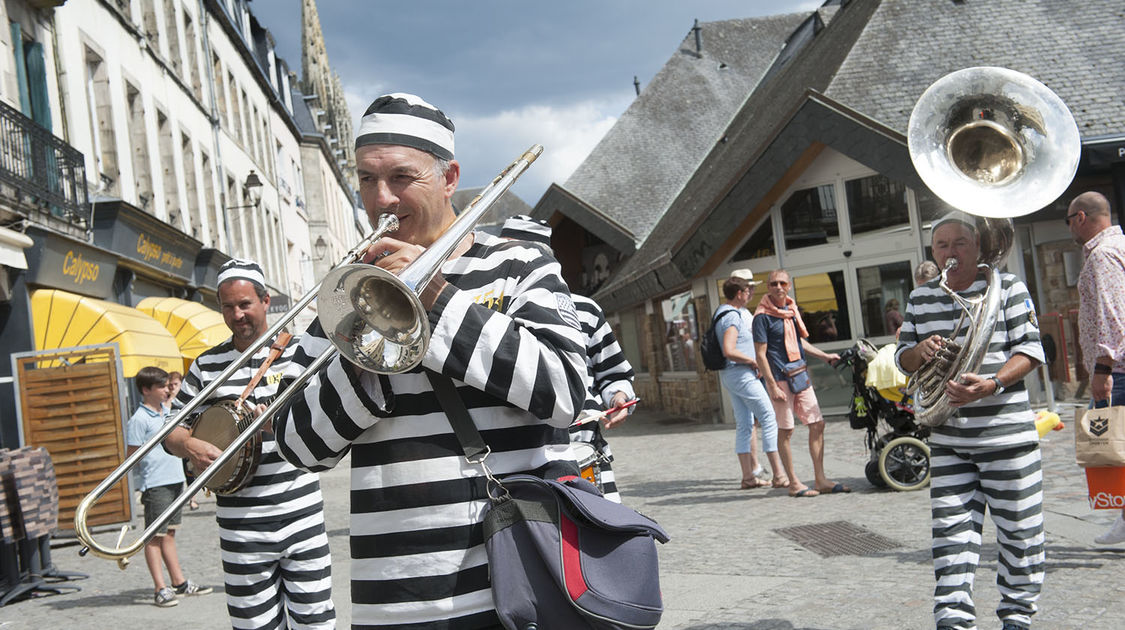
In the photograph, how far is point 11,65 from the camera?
13.3 m

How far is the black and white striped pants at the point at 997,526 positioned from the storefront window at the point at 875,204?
11.9 metres

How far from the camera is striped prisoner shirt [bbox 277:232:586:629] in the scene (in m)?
1.98

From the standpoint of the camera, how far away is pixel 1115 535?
18.7 feet

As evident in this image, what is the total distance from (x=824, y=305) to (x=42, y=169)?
11.2 metres

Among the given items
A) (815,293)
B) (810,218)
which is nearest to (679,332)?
(815,293)

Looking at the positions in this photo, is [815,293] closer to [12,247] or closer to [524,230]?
[12,247]

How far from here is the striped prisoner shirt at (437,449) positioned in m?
1.98

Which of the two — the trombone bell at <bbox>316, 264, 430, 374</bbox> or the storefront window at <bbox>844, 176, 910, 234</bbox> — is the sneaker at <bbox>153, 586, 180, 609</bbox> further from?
the storefront window at <bbox>844, 176, 910, 234</bbox>

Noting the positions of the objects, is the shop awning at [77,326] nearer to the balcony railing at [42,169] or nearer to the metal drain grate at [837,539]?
the balcony railing at [42,169]

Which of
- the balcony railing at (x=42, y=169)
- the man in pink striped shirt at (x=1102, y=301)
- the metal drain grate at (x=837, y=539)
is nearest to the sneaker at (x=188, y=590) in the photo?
the metal drain grate at (x=837, y=539)

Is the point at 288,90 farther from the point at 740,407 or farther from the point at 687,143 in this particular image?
the point at 740,407

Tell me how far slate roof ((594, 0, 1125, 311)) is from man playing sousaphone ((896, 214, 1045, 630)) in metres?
11.1

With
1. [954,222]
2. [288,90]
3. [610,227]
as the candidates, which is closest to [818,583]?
[954,222]

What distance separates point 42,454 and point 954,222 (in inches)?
283
